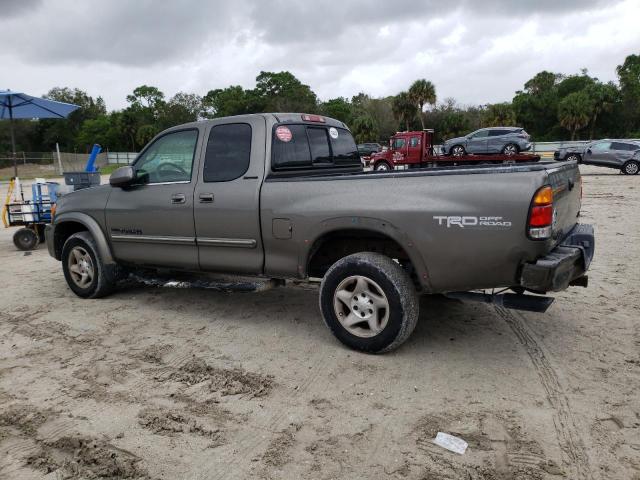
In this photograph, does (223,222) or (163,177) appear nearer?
(223,222)

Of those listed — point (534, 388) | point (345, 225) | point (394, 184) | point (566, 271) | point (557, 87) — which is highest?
point (557, 87)

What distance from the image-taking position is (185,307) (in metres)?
5.53

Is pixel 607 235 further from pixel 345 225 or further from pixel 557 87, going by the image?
pixel 557 87

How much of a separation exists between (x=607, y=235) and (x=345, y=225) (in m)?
6.63

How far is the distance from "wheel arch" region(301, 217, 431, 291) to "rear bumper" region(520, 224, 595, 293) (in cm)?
72

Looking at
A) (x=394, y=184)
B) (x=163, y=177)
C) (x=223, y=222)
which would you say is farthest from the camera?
(x=163, y=177)

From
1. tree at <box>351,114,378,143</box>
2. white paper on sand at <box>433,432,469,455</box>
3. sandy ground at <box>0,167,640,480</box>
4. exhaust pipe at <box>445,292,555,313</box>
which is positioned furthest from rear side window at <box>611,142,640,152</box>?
tree at <box>351,114,378,143</box>

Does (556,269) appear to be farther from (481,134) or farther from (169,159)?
(481,134)

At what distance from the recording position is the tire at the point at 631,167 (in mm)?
21597

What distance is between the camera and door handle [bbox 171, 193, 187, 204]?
490cm

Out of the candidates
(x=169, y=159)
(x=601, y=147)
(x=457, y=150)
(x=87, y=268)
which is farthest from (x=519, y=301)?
(x=457, y=150)

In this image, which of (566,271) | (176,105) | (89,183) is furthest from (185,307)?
(176,105)

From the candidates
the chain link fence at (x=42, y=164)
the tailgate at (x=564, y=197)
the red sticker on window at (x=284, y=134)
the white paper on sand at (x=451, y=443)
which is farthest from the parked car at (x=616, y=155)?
the chain link fence at (x=42, y=164)

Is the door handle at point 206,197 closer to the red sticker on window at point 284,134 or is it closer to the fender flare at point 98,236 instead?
the red sticker on window at point 284,134
